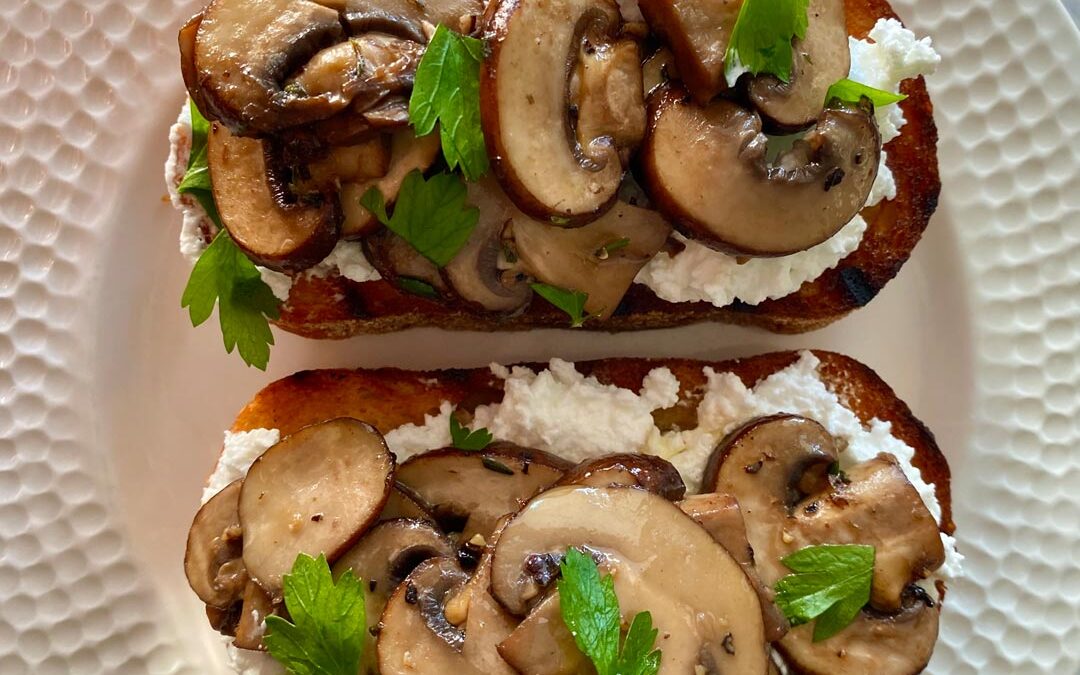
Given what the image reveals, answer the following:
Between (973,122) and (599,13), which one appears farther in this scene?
(973,122)

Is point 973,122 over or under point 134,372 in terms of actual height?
over

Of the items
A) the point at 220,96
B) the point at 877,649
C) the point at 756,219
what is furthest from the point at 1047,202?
the point at 220,96

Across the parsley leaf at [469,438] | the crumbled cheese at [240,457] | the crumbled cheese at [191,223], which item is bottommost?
the crumbled cheese at [240,457]

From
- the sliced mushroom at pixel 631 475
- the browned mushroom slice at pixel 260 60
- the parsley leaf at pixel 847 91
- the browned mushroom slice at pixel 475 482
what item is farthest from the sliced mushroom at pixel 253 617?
the parsley leaf at pixel 847 91

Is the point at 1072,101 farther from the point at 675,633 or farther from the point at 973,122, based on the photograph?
the point at 675,633

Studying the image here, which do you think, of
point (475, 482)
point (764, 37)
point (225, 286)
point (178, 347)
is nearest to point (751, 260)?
point (764, 37)

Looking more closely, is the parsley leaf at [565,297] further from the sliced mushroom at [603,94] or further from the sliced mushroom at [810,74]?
the sliced mushroom at [810,74]
